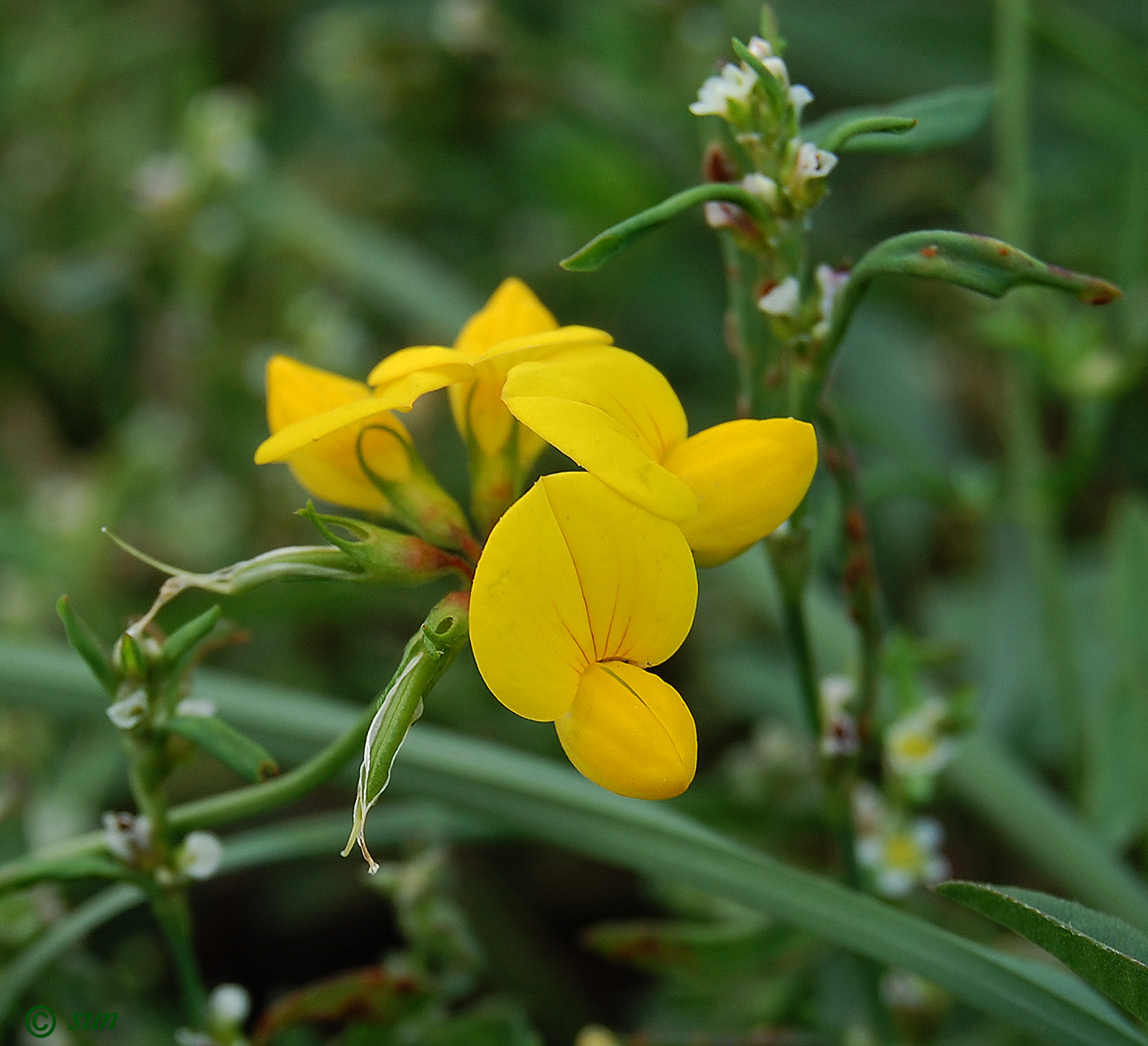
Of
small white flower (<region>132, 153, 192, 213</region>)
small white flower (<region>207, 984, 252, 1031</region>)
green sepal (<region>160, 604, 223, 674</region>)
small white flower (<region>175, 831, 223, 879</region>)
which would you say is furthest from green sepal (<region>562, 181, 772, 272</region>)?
small white flower (<region>132, 153, 192, 213</region>)

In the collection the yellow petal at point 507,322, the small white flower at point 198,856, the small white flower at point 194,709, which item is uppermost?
the yellow petal at point 507,322

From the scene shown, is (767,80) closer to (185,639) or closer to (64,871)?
(185,639)

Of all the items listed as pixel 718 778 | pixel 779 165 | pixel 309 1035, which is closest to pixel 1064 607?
pixel 718 778

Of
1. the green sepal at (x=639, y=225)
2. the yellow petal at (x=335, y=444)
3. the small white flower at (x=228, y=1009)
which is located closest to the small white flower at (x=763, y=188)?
the green sepal at (x=639, y=225)

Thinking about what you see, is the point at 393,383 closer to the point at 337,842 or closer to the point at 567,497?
the point at 567,497

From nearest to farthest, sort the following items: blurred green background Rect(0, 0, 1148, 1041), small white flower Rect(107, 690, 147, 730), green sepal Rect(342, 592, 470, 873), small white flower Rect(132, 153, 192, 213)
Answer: green sepal Rect(342, 592, 470, 873), small white flower Rect(107, 690, 147, 730), blurred green background Rect(0, 0, 1148, 1041), small white flower Rect(132, 153, 192, 213)

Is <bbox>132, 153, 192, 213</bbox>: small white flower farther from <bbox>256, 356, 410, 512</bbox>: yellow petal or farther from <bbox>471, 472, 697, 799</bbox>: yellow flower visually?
<bbox>471, 472, 697, 799</bbox>: yellow flower

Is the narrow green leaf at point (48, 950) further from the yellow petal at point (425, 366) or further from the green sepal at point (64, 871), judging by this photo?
the yellow petal at point (425, 366)

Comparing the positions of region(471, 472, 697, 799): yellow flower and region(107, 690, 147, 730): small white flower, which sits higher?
region(471, 472, 697, 799): yellow flower
